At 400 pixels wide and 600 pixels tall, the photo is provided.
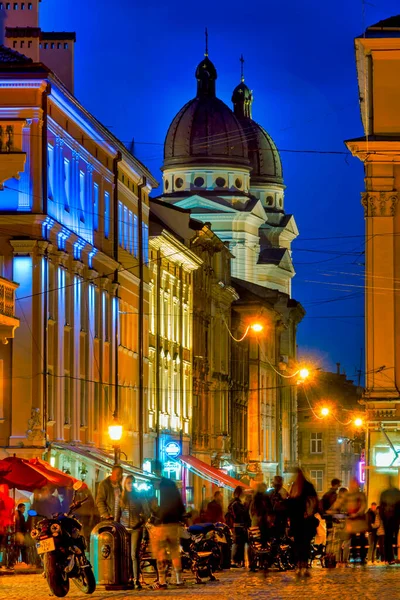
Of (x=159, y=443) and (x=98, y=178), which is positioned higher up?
(x=98, y=178)

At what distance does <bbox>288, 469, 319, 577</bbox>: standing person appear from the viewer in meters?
26.2

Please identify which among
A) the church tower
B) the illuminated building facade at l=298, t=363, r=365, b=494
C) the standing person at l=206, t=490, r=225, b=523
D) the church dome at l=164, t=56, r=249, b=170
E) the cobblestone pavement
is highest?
the church dome at l=164, t=56, r=249, b=170

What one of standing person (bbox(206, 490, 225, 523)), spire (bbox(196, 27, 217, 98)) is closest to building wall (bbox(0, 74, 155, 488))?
standing person (bbox(206, 490, 225, 523))

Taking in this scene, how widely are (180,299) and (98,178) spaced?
673 inches

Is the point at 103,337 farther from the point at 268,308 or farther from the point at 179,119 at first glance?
the point at 179,119

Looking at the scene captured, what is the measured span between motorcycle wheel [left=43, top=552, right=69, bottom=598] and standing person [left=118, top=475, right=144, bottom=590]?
2.26 m

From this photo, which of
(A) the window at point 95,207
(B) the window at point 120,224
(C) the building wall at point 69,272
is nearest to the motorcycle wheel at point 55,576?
(C) the building wall at point 69,272

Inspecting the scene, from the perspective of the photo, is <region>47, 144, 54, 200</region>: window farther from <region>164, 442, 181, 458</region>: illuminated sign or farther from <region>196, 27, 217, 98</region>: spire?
<region>196, 27, 217, 98</region>: spire

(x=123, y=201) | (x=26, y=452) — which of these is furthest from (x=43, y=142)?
(x=123, y=201)

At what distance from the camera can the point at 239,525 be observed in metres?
32.6

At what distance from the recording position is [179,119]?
476 feet

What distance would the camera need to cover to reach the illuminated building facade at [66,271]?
4394cm

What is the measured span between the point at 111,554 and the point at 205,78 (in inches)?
5155

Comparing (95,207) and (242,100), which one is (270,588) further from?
(242,100)
